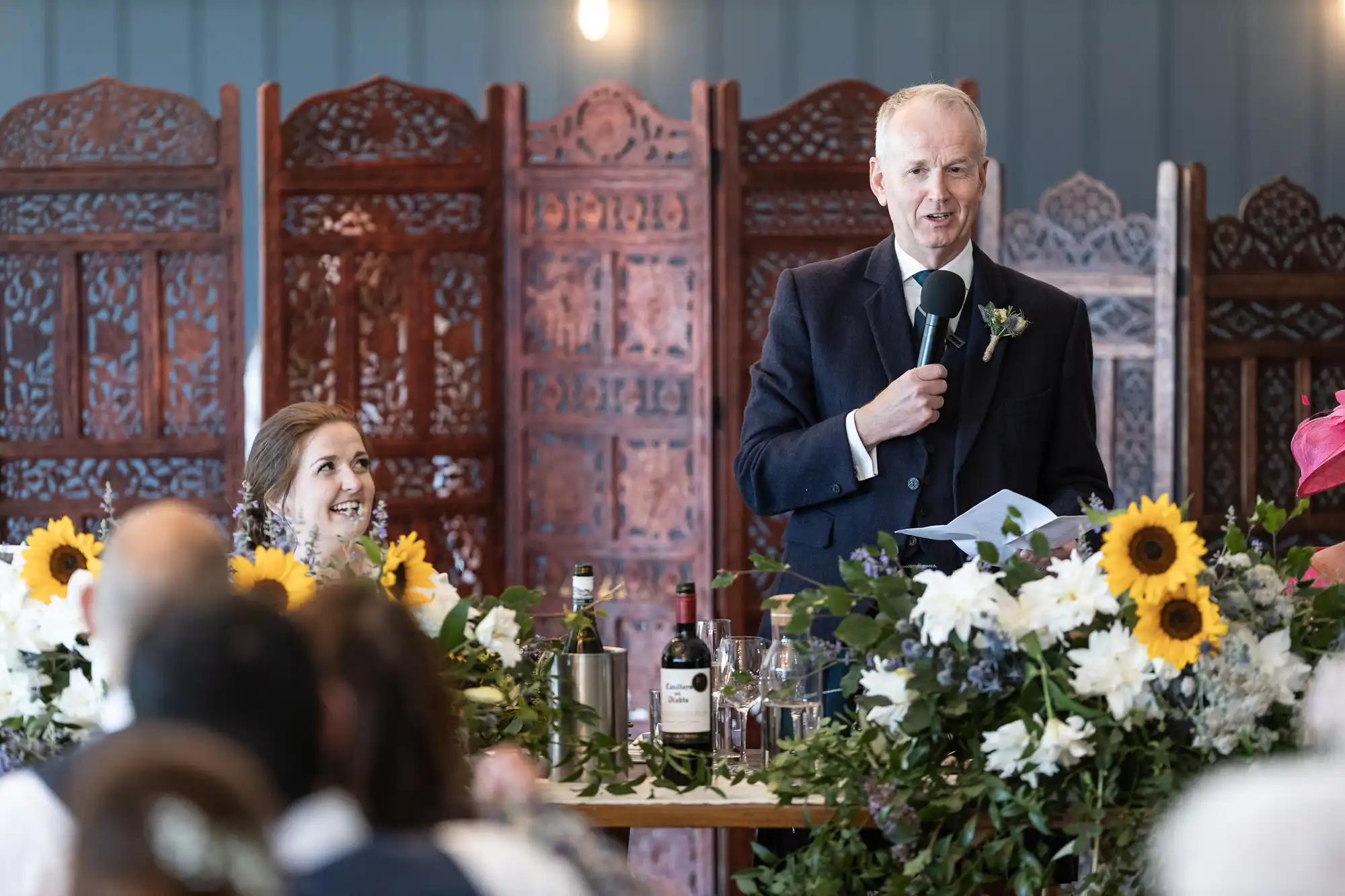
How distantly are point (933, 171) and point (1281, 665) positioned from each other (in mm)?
998

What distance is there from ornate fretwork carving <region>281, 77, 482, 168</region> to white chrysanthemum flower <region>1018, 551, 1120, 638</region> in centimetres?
292

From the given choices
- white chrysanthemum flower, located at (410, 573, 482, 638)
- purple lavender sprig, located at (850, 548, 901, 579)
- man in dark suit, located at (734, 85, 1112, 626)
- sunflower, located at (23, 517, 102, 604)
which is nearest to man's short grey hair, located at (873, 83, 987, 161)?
man in dark suit, located at (734, 85, 1112, 626)

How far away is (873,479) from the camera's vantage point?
2.49 meters

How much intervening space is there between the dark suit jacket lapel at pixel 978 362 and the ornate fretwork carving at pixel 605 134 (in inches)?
76.1

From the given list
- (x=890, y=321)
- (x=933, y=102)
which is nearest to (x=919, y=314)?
(x=890, y=321)

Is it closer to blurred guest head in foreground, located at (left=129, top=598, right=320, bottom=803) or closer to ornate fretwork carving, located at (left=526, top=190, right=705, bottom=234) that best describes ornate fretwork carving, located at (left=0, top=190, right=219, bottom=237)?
ornate fretwork carving, located at (left=526, top=190, right=705, bottom=234)

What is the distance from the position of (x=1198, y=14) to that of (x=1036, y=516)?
4856mm

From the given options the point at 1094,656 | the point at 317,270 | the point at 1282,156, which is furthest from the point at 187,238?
A: the point at 1282,156

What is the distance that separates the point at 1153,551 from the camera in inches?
69.7

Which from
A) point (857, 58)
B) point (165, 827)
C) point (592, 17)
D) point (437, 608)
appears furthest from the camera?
point (857, 58)

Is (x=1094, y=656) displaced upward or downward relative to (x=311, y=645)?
downward

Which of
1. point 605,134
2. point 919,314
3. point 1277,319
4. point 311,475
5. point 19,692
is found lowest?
point 19,692

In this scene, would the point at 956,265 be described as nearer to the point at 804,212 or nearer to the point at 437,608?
the point at 437,608

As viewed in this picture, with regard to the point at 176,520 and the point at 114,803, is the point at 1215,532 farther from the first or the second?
the point at 114,803
